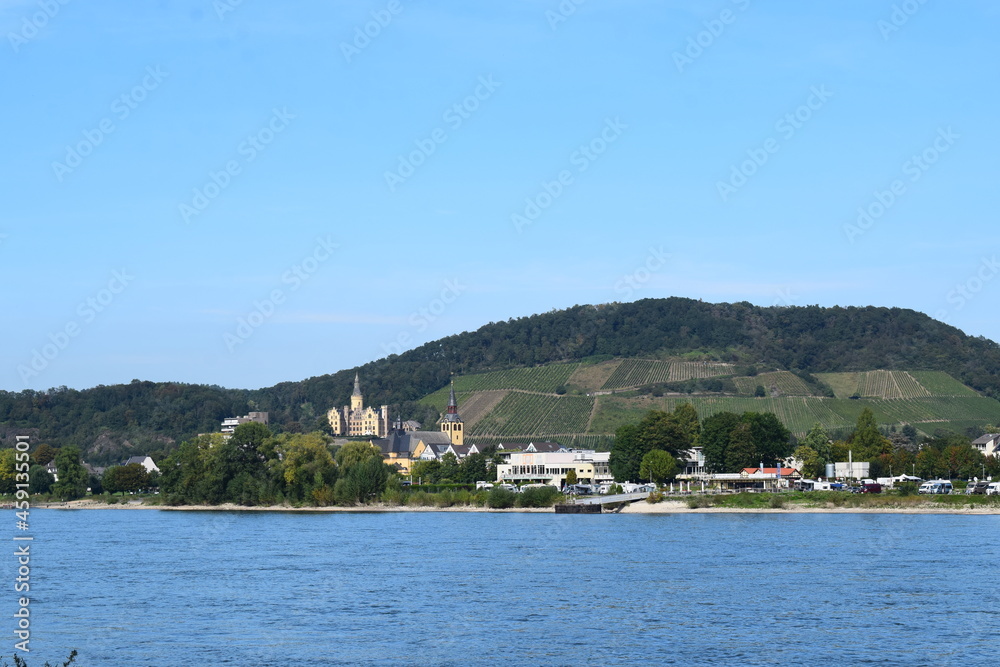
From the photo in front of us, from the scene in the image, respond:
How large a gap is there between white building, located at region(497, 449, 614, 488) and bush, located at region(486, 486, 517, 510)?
26670 mm

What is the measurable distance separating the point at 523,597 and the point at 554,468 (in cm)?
8404

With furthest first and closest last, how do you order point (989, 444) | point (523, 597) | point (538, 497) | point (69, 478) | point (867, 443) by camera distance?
point (989, 444), point (69, 478), point (867, 443), point (538, 497), point (523, 597)

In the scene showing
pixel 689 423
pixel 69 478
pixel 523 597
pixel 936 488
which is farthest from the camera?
pixel 689 423

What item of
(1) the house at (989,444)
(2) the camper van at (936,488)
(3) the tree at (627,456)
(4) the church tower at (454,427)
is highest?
(4) the church tower at (454,427)

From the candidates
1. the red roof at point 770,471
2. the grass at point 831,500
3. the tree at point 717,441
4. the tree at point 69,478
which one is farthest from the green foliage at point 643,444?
the tree at point 69,478

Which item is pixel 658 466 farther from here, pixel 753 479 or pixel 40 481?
pixel 40 481

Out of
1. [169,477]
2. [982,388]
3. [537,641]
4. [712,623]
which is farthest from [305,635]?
[982,388]

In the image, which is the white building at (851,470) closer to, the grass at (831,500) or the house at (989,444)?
the grass at (831,500)

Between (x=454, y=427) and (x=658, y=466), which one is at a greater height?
(x=454, y=427)

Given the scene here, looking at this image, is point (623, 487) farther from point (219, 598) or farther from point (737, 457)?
point (219, 598)

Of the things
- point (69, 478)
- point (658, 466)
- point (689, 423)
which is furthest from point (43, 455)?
point (658, 466)

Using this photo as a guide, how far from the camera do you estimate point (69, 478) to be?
386 ft

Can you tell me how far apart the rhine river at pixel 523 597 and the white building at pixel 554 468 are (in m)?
53.2

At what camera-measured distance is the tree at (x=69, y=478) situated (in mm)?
116688
